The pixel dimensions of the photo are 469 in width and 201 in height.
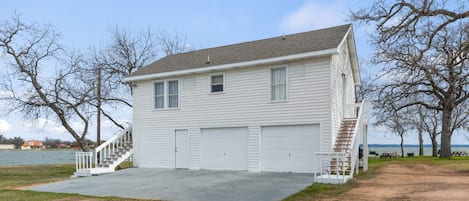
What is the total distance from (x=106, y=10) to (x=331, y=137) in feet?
32.4

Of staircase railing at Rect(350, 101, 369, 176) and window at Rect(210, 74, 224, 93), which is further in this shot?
window at Rect(210, 74, 224, 93)

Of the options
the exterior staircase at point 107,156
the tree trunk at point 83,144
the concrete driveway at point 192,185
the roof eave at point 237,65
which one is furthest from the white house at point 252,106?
the tree trunk at point 83,144

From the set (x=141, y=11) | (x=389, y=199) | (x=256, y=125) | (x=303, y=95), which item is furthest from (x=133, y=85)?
(x=389, y=199)

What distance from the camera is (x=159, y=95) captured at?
19.9 meters

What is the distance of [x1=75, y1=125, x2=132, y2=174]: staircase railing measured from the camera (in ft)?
60.2

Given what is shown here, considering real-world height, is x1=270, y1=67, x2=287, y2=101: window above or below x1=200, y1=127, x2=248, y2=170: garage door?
above

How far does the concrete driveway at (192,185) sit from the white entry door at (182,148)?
1291 mm

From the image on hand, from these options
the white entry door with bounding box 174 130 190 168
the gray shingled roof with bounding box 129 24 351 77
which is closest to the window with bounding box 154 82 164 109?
the gray shingled roof with bounding box 129 24 351 77

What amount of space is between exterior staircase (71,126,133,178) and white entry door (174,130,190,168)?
281 cm

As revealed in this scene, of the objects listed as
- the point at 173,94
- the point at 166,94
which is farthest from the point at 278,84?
the point at 166,94

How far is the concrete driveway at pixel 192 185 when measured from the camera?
37.2 feet

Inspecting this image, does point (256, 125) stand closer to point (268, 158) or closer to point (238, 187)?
point (268, 158)

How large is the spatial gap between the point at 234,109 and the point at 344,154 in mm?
5716

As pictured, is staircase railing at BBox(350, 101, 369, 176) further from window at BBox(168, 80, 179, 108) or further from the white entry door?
window at BBox(168, 80, 179, 108)
